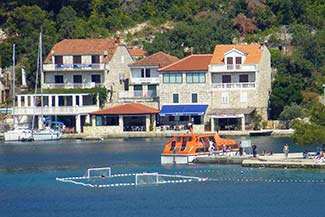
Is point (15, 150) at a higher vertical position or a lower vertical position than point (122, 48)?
lower

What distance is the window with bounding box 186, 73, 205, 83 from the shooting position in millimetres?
106188

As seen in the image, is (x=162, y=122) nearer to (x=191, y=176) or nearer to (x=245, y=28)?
(x=245, y=28)

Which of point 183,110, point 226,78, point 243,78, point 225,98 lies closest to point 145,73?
point 183,110

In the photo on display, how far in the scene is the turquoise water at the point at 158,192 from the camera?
192ft

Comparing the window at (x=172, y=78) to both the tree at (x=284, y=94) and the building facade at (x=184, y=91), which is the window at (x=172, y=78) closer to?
the building facade at (x=184, y=91)

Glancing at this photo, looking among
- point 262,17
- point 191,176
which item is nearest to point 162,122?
point 262,17

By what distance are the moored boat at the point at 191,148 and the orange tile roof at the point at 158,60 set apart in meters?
30.5

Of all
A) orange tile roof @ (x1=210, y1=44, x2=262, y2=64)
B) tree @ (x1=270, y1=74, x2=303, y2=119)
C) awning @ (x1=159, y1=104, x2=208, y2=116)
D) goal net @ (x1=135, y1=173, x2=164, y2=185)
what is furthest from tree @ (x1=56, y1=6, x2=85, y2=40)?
goal net @ (x1=135, y1=173, x2=164, y2=185)

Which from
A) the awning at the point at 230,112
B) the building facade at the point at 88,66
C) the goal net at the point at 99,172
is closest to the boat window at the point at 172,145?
the goal net at the point at 99,172

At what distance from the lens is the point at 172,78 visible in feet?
351

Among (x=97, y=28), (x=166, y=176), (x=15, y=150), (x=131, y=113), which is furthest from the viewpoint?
(x=97, y=28)

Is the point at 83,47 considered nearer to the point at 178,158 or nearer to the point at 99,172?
the point at 178,158

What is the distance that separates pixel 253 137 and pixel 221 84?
7604 millimetres

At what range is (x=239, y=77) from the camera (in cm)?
10612
